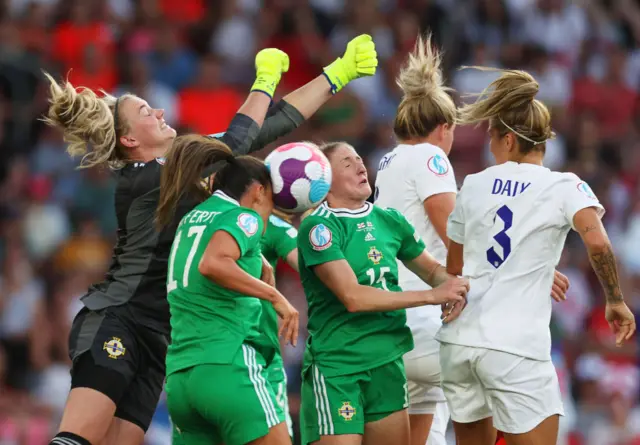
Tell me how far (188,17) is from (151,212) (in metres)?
7.32

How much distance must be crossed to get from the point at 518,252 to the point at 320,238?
90 centimetres

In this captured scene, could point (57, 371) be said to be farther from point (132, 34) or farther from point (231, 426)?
point (231, 426)

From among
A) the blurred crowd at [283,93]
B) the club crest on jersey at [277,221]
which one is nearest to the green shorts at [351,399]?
the club crest on jersey at [277,221]

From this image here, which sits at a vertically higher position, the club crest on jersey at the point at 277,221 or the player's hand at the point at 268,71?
the player's hand at the point at 268,71

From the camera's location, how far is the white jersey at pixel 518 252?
4957 mm

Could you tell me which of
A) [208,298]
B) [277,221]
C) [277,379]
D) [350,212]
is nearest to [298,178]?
[350,212]

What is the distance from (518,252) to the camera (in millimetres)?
4992

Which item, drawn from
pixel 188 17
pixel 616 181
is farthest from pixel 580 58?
pixel 188 17

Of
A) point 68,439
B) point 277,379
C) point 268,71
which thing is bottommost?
point 68,439

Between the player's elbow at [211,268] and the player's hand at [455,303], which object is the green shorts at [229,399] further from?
the player's hand at [455,303]

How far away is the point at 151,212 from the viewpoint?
230 inches

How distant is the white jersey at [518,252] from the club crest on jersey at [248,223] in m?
0.99

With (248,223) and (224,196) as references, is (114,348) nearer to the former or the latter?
(224,196)

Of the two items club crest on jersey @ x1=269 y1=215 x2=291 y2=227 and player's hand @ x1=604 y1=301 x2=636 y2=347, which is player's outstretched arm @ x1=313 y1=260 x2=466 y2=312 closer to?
player's hand @ x1=604 y1=301 x2=636 y2=347
